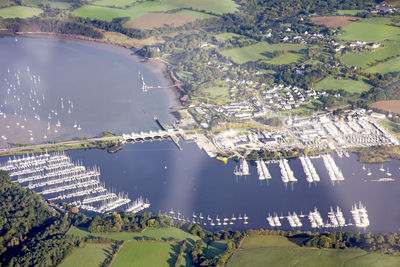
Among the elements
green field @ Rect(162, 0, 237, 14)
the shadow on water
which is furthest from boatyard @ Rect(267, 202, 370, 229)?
green field @ Rect(162, 0, 237, 14)

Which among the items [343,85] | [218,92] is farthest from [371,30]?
[218,92]

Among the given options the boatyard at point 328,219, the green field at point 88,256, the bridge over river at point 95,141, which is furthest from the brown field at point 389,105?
the green field at point 88,256

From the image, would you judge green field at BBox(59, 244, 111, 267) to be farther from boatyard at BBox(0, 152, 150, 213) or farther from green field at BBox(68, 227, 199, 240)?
boatyard at BBox(0, 152, 150, 213)

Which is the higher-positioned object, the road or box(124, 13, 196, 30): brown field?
box(124, 13, 196, 30): brown field

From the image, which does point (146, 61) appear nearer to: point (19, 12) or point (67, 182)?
point (19, 12)

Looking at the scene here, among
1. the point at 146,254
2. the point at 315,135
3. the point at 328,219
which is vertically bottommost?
the point at 146,254

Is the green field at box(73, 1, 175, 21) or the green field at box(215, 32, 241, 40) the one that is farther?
the green field at box(73, 1, 175, 21)

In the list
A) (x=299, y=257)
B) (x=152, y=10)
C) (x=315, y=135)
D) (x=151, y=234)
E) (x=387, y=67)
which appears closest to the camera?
(x=299, y=257)

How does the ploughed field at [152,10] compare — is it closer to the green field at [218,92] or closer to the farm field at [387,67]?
the green field at [218,92]
